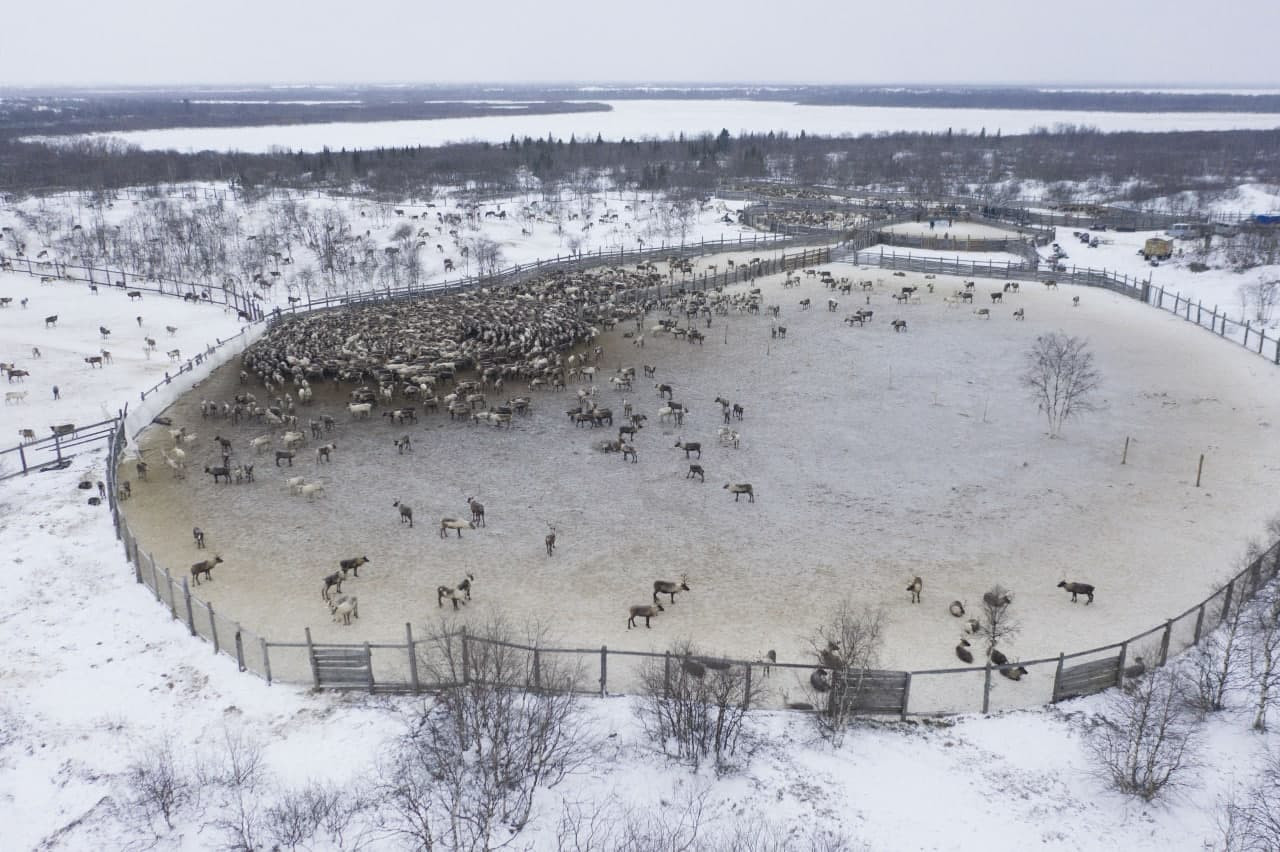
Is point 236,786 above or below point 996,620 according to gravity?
below

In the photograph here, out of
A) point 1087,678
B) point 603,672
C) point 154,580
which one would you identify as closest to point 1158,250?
point 1087,678

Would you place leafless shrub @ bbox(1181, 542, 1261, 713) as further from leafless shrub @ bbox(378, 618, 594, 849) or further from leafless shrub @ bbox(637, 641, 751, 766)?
leafless shrub @ bbox(378, 618, 594, 849)

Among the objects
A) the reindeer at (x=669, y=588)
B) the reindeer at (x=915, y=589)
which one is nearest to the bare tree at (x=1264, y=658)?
the reindeer at (x=915, y=589)

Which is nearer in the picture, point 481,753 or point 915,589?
point 481,753

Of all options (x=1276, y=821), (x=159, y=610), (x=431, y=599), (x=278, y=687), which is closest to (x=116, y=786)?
(x=278, y=687)

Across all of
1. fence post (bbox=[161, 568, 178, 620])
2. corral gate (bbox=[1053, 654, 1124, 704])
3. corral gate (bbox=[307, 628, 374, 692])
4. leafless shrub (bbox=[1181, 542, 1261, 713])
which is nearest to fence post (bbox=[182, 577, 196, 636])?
fence post (bbox=[161, 568, 178, 620])

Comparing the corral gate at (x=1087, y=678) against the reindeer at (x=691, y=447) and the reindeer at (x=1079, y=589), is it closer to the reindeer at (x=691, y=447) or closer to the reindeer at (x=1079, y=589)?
the reindeer at (x=1079, y=589)

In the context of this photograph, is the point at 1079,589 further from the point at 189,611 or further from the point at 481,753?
the point at 189,611
